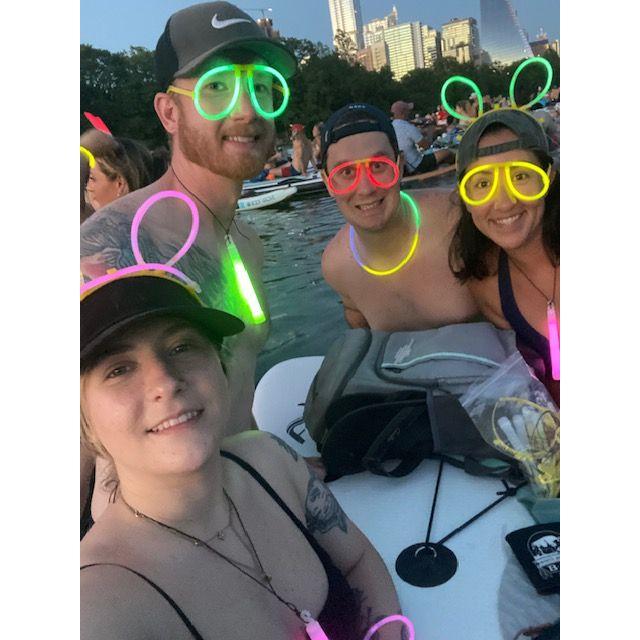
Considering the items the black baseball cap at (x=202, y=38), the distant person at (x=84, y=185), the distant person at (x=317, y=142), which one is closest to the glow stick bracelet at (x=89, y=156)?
the distant person at (x=84, y=185)

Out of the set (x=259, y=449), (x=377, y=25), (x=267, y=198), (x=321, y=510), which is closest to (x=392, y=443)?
(x=321, y=510)

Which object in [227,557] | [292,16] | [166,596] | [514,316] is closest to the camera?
[166,596]

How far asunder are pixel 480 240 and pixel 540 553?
0.79 m

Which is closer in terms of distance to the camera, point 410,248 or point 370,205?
point 370,205

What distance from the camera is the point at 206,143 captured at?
3.83 feet

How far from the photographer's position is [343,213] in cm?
138

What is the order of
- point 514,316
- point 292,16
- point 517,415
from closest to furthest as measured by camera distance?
1. point 292,16
2. point 517,415
3. point 514,316

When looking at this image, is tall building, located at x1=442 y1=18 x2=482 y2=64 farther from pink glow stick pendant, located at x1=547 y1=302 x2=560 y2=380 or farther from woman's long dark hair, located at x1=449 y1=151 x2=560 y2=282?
pink glow stick pendant, located at x1=547 y1=302 x2=560 y2=380

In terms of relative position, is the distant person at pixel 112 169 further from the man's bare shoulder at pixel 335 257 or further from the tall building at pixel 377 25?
the tall building at pixel 377 25

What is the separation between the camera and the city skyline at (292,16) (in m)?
1.17

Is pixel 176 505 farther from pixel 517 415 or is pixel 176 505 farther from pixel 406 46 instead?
pixel 406 46
